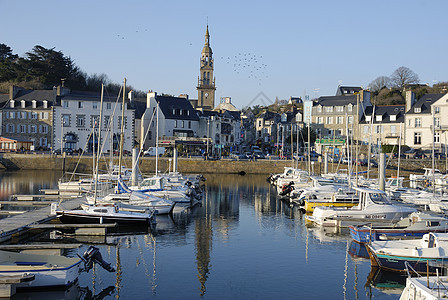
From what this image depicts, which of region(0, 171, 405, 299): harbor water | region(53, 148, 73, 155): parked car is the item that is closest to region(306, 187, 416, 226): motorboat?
region(0, 171, 405, 299): harbor water

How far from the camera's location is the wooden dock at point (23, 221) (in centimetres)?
2356

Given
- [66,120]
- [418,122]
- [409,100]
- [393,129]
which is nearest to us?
[418,122]

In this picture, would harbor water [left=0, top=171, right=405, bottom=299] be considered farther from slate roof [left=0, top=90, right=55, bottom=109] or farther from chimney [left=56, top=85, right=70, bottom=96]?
chimney [left=56, top=85, right=70, bottom=96]

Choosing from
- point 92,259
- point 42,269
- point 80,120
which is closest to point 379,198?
point 92,259

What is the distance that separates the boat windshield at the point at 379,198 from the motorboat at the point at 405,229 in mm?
4986

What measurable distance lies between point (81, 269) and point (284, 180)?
122ft

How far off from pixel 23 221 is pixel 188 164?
4555 centimetres

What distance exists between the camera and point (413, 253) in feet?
64.4

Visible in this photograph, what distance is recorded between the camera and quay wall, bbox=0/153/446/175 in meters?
67.0

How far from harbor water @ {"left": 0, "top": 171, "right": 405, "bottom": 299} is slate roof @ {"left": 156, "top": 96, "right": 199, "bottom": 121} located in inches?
2033

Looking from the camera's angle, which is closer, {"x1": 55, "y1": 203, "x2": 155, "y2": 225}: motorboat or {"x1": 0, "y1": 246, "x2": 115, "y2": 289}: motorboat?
{"x1": 0, "y1": 246, "x2": 115, "y2": 289}: motorboat

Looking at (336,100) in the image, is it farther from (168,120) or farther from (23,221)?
(23,221)

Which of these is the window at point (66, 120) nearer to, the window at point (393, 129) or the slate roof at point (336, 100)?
the slate roof at point (336, 100)

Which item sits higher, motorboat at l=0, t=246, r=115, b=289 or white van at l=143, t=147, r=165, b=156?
white van at l=143, t=147, r=165, b=156
